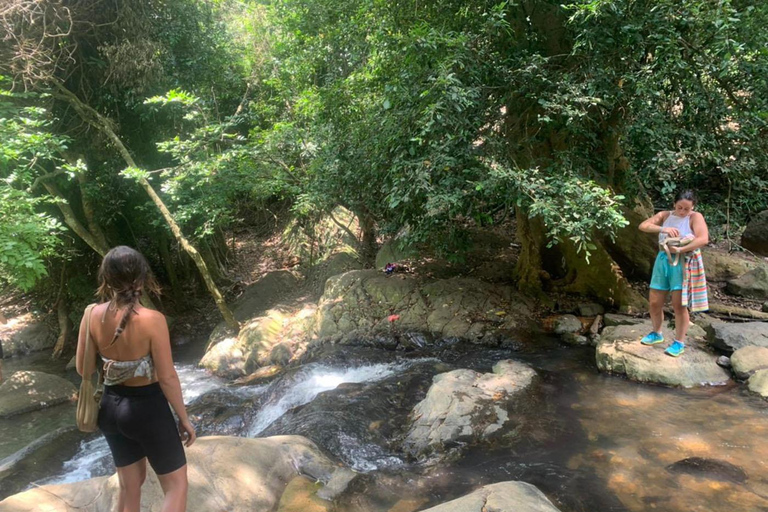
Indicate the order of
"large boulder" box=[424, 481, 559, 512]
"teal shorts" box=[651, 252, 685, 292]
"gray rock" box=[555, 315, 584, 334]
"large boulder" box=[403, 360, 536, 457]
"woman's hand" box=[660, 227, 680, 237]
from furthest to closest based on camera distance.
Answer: "gray rock" box=[555, 315, 584, 334] → "teal shorts" box=[651, 252, 685, 292] → "woman's hand" box=[660, 227, 680, 237] → "large boulder" box=[403, 360, 536, 457] → "large boulder" box=[424, 481, 559, 512]

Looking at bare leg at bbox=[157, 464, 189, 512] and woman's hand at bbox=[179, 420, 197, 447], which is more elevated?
woman's hand at bbox=[179, 420, 197, 447]

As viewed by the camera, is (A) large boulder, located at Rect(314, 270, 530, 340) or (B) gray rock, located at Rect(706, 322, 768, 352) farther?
(A) large boulder, located at Rect(314, 270, 530, 340)

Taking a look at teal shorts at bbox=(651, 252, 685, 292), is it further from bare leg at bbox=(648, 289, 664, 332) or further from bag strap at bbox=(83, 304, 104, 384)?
bag strap at bbox=(83, 304, 104, 384)

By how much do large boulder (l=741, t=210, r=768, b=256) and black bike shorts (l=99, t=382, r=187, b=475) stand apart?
9667mm

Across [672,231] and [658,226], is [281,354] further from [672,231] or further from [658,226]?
[672,231]

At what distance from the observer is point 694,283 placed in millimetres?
4754

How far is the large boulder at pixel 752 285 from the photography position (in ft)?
22.8

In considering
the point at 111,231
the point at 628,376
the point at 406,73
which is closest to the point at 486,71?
the point at 406,73

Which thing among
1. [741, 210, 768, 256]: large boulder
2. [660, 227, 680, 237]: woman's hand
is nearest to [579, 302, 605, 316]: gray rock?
[660, 227, 680, 237]: woman's hand

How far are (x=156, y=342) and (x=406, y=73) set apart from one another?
457 cm

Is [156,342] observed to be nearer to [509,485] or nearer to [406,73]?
[509,485]

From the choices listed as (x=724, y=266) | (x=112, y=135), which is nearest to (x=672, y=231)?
(x=724, y=266)

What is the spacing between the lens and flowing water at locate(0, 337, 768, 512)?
10.9 ft

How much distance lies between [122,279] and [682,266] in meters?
4.99
